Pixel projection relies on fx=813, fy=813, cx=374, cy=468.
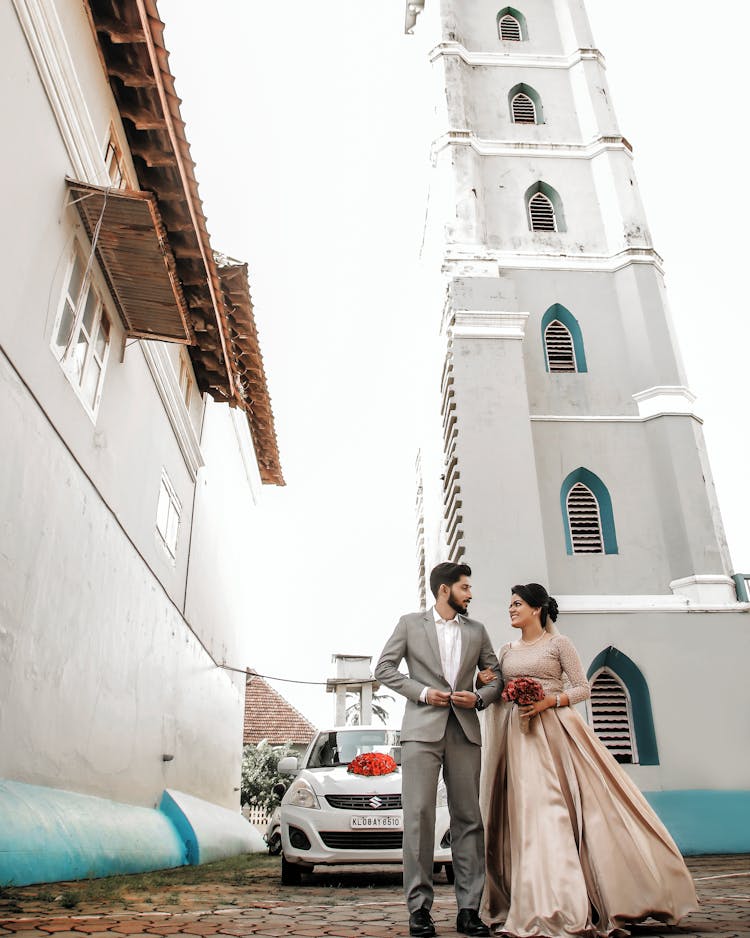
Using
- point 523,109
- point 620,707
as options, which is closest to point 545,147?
point 523,109

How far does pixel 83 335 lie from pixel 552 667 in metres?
5.67

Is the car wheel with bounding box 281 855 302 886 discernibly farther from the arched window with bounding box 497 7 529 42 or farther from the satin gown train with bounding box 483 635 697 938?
the arched window with bounding box 497 7 529 42

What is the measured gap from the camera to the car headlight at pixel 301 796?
8.27m

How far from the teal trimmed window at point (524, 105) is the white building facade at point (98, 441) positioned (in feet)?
30.2

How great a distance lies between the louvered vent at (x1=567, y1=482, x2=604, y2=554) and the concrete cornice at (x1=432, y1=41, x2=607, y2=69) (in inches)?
437

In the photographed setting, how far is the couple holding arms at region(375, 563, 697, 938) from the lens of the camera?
13.4 ft

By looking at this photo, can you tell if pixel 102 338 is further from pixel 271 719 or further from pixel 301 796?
pixel 271 719

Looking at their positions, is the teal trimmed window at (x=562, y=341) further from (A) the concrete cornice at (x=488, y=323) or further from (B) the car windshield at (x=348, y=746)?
(B) the car windshield at (x=348, y=746)

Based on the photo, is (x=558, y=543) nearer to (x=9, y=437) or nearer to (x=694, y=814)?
(x=694, y=814)

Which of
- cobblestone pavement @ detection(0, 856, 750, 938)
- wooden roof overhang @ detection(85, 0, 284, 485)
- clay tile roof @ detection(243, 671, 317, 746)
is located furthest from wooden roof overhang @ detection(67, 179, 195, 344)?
clay tile roof @ detection(243, 671, 317, 746)

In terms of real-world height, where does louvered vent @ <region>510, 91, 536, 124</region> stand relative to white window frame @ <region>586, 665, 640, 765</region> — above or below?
above

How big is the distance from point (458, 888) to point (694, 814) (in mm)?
8681

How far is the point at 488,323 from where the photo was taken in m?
14.6

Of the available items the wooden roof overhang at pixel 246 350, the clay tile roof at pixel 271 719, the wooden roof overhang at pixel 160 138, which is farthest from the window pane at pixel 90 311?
the clay tile roof at pixel 271 719
